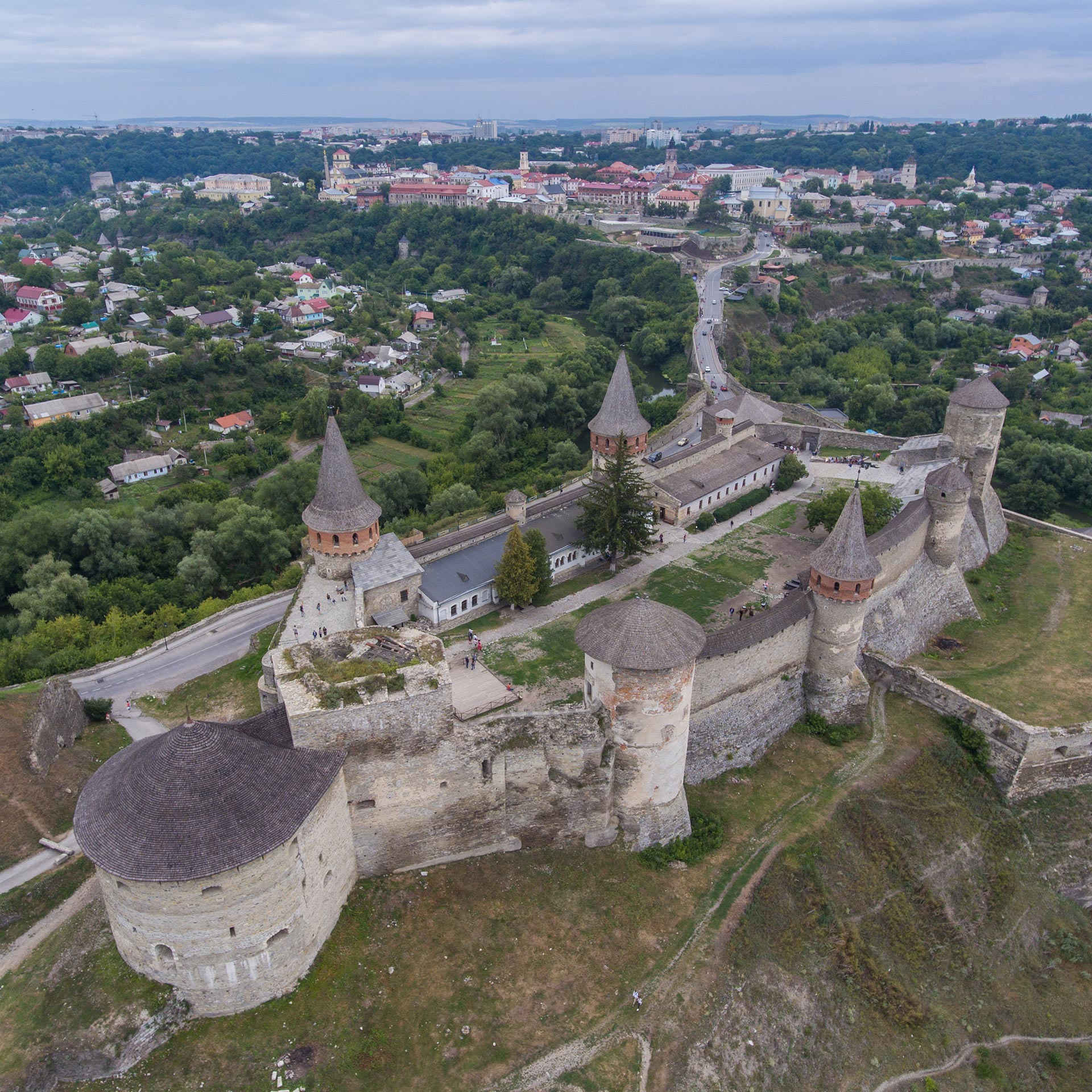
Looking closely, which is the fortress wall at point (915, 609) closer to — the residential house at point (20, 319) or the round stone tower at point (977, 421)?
the round stone tower at point (977, 421)

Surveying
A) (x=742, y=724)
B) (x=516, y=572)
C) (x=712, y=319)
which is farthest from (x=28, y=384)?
(x=742, y=724)

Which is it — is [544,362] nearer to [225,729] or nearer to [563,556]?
[563,556]

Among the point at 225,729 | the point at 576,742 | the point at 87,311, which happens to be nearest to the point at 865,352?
the point at 576,742

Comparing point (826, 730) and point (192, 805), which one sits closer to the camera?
point (192, 805)

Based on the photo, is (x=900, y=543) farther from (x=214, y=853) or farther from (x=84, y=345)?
(x=84, y=345)

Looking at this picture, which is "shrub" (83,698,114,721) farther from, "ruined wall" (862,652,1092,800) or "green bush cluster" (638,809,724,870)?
"ruined wall" (862,652,1092,800)
